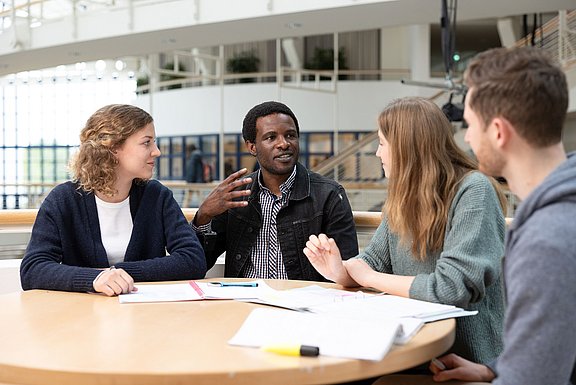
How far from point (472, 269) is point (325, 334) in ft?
1.67

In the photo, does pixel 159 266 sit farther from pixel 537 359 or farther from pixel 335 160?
pixel 335 160

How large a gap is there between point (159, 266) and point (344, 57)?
50.0 ft

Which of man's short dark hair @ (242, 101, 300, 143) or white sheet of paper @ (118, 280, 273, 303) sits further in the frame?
man's short dark hair @ (242, 101, 300, 143)

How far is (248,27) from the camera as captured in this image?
29.6 ft

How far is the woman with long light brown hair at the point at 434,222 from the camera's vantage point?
5.44ft

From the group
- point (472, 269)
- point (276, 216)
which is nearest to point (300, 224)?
point (276, 216)

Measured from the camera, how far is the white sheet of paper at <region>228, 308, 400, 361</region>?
3.83 feet

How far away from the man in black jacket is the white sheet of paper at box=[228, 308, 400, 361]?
3.86 ft

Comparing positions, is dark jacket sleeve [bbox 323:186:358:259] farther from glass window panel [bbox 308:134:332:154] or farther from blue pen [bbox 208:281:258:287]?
glass window panel [bbox 308:134:332:154]

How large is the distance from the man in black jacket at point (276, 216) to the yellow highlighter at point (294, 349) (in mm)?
1365

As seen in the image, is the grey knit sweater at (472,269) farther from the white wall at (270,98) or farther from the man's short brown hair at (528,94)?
the white wall at (270,98)

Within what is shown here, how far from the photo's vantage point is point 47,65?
12.6 m

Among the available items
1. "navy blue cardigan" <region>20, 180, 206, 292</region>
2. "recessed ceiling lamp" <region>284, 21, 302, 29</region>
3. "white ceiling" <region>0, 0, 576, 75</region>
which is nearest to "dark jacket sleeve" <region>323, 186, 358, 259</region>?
"navy blue cardigan" <region>20, 180, 206, 292</region>

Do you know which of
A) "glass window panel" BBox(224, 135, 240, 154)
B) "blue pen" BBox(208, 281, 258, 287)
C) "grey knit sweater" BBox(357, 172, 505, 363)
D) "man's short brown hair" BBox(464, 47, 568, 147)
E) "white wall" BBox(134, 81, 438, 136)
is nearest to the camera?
"man's short brown hair" BBox(464, 47, 568, 147)
